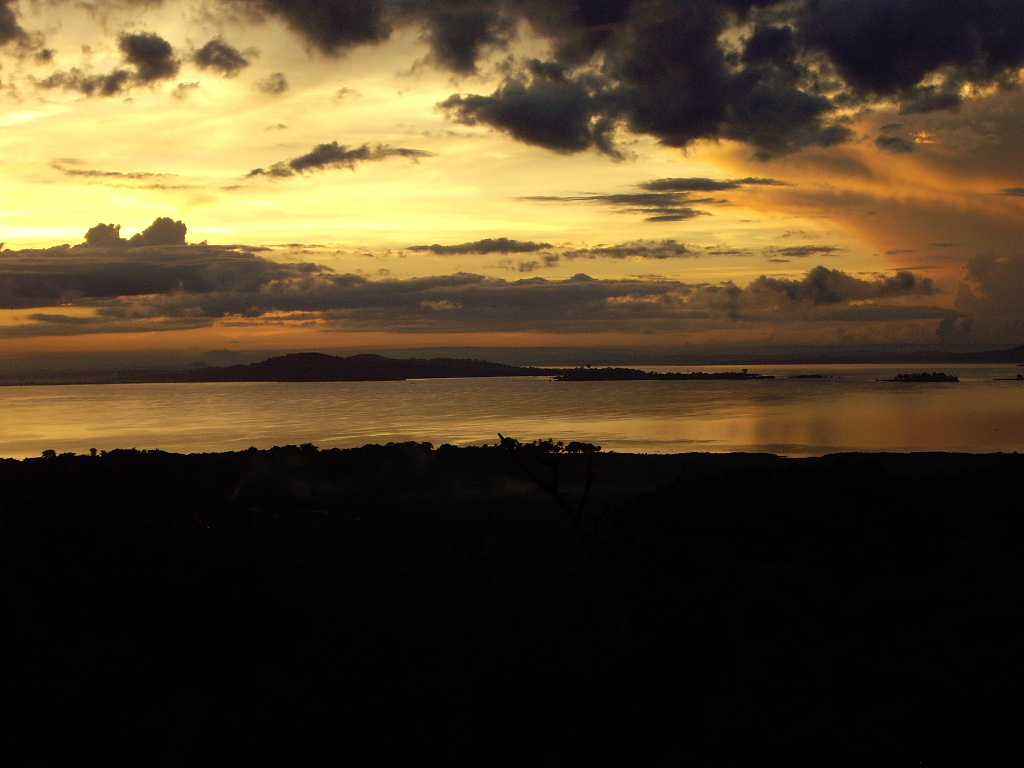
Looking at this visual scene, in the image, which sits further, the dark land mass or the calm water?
the calm water

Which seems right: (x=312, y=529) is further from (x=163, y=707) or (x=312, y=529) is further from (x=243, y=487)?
(x=163, y=707)

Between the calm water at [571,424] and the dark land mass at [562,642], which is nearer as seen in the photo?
the dark land mass at [562,642]

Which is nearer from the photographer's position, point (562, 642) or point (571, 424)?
point (562, 642)

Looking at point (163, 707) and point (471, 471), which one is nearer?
point (163, 707)

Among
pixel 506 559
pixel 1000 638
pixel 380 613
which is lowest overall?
pixel 506 559

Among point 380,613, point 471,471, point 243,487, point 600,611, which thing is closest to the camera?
point 600,611

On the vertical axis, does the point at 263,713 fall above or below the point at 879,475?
below

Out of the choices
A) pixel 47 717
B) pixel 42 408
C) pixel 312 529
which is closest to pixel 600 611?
pixel 47 717

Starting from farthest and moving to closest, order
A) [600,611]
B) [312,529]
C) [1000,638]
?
1. [312,529]
2. [600,611]
3. [1000,638]
